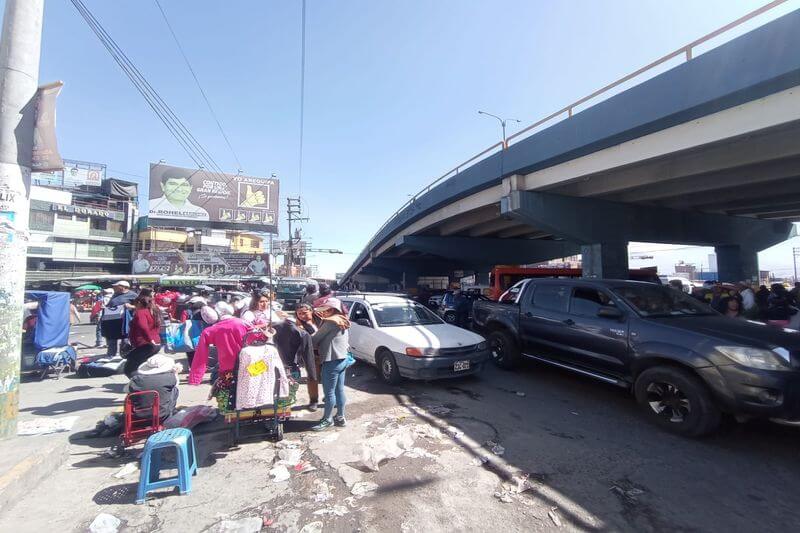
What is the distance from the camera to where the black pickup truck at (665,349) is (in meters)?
3.88

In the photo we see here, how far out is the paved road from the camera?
2896 millimetres

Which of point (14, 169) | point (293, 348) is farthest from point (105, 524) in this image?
point (14, 169)

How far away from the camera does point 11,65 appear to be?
13.0 feet

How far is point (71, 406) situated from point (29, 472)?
9.45ft

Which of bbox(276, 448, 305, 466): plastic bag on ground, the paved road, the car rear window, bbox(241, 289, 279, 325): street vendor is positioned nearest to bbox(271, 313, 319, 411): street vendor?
bbox(241, 289, 279, 325): street vendor

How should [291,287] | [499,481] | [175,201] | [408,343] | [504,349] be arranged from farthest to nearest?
[175,201] → [291,287] → [504,349] → [408,343] → [499,481]

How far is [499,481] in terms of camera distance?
136 inches

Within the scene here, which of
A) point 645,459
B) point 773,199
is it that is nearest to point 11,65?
point 645,459

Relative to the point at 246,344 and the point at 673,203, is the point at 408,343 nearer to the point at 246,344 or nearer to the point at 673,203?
the point at 246,344

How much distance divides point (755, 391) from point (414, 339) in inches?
170

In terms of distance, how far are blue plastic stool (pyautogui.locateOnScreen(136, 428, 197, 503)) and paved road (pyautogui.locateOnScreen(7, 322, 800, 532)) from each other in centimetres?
13

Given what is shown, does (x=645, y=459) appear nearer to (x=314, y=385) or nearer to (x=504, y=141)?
(x=314, y=385)

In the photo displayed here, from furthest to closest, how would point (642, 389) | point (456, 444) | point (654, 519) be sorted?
point (642, 389) → point (456, 444) → point (654, 519)

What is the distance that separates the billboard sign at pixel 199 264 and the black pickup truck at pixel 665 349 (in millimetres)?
34181
